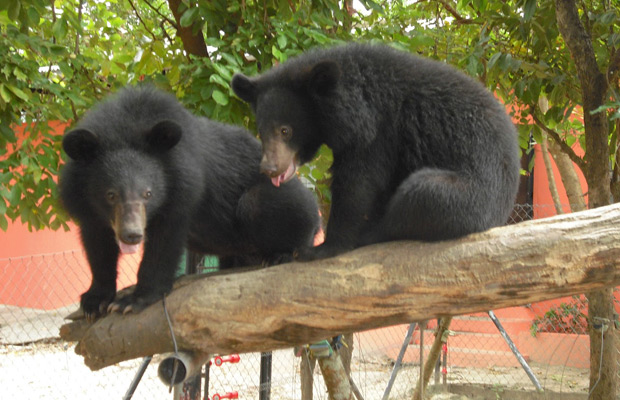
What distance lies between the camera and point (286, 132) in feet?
10.8

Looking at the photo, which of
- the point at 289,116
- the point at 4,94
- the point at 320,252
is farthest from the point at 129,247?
the point at 4,94

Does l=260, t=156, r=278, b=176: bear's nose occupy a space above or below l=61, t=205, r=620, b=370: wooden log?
above

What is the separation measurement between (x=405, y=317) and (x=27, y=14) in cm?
265

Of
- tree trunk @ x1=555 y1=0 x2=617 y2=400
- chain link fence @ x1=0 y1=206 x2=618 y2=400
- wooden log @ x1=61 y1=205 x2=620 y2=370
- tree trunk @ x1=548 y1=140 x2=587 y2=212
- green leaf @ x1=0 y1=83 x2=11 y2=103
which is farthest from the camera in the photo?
chain link fence @ x1=0 y1=206 x2=618 y2=400

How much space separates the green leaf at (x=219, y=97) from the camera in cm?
381

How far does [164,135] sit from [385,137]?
1147 millimetres

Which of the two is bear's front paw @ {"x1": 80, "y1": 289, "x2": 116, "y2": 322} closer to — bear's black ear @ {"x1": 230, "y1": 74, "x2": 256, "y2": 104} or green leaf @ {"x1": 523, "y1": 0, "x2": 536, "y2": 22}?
bear's black ear @ {"x1": 230, "y1": 74, "x2": 256, "y2": 104}

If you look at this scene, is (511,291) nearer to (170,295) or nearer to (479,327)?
(170,295)

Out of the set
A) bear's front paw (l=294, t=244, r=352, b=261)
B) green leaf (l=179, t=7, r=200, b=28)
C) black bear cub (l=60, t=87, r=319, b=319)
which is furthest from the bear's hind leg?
green leaf (l=179, t=7, r=200, b=28)

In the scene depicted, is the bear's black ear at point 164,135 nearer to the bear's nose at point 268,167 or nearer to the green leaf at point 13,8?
the bear's nose at point 268,167

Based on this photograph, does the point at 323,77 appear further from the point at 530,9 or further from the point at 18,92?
the point at 18,92

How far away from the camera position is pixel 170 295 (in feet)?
10.6

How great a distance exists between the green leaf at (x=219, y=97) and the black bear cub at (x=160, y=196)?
0.15 meters

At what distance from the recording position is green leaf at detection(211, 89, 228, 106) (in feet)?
12.5
